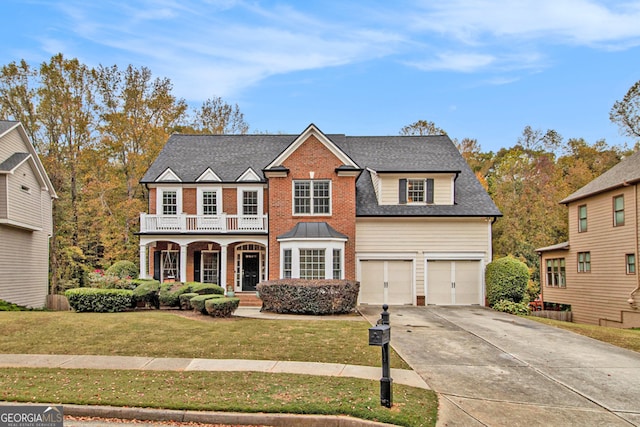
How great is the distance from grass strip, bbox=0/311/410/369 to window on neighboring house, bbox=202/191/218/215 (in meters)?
10.6

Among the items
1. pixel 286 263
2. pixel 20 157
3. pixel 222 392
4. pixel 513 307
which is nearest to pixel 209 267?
pixel 286 263

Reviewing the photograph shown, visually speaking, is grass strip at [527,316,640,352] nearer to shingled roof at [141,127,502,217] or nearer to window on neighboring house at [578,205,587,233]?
shingled roof at [141,127,502,217]

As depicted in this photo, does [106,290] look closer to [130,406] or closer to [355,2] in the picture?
[130,406]

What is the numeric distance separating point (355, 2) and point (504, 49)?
7239 mm

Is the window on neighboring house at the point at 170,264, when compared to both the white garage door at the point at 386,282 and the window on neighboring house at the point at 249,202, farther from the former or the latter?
the white garage door at the point at 386,282

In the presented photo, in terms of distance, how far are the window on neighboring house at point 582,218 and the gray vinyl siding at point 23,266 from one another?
27819 mm

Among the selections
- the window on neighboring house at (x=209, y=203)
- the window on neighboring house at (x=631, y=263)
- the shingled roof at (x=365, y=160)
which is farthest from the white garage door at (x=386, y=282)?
the window on neighboring house at (x=631, y=263)

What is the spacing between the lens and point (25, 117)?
1299 inches

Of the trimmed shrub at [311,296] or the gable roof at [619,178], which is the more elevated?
the gable roof at [619,178]

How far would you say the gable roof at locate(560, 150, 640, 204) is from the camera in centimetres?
2213

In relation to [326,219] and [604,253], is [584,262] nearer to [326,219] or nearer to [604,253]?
[604,253]

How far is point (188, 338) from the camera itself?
1298 centimetres

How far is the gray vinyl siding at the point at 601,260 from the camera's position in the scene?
22.4m

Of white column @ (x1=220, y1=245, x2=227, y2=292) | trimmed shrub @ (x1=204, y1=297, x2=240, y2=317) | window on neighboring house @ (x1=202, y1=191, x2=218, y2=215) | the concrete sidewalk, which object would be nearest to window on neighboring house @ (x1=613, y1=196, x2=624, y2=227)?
the concrete sidewalk
